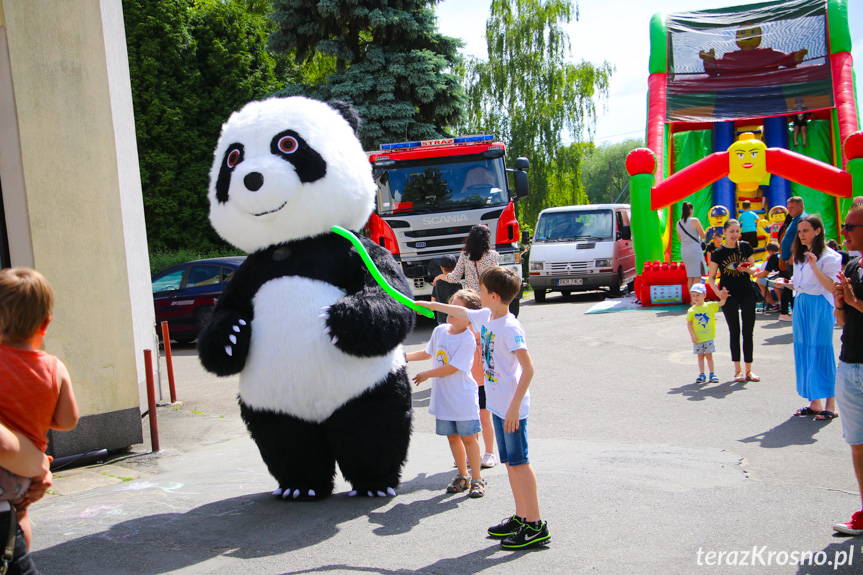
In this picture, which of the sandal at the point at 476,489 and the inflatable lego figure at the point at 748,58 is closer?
the sandal at the point at 476,489

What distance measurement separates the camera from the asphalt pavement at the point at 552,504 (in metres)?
3.43

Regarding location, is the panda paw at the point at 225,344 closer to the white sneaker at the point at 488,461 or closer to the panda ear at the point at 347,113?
the panda ear at the point at 347,113

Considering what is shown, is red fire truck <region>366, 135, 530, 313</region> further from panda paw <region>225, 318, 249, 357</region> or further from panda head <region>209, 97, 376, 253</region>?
panda paw <region>225, 318, 249, 357</region>

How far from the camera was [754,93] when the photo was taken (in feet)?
52.6

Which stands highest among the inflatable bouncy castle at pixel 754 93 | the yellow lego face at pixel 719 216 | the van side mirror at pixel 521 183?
the inflatable bouncy castle at pixel 754 93

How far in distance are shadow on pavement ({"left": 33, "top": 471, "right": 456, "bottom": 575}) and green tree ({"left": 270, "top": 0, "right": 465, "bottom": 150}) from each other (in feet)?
49.0

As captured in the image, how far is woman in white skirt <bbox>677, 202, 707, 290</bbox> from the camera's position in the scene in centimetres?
1254

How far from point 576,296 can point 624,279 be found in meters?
1.27

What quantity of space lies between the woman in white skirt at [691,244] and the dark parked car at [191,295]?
7.64 m

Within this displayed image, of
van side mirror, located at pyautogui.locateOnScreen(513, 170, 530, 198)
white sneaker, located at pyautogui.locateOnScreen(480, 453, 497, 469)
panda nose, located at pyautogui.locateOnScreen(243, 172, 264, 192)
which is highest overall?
van side mirror, located at pyautogui.locateOnScreen(513, 170, 530, 198)

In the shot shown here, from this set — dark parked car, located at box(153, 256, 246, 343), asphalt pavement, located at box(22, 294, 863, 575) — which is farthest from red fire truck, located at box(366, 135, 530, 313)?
asphalt pavement, located at box(22, 294, 863, 575)

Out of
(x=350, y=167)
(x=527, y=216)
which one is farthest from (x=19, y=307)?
(x=527, y=216)

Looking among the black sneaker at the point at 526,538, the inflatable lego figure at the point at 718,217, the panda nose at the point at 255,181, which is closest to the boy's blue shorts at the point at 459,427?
the black sneaker at the point at 526,538

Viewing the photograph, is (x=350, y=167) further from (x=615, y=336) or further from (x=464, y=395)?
(x=615, y=336)
